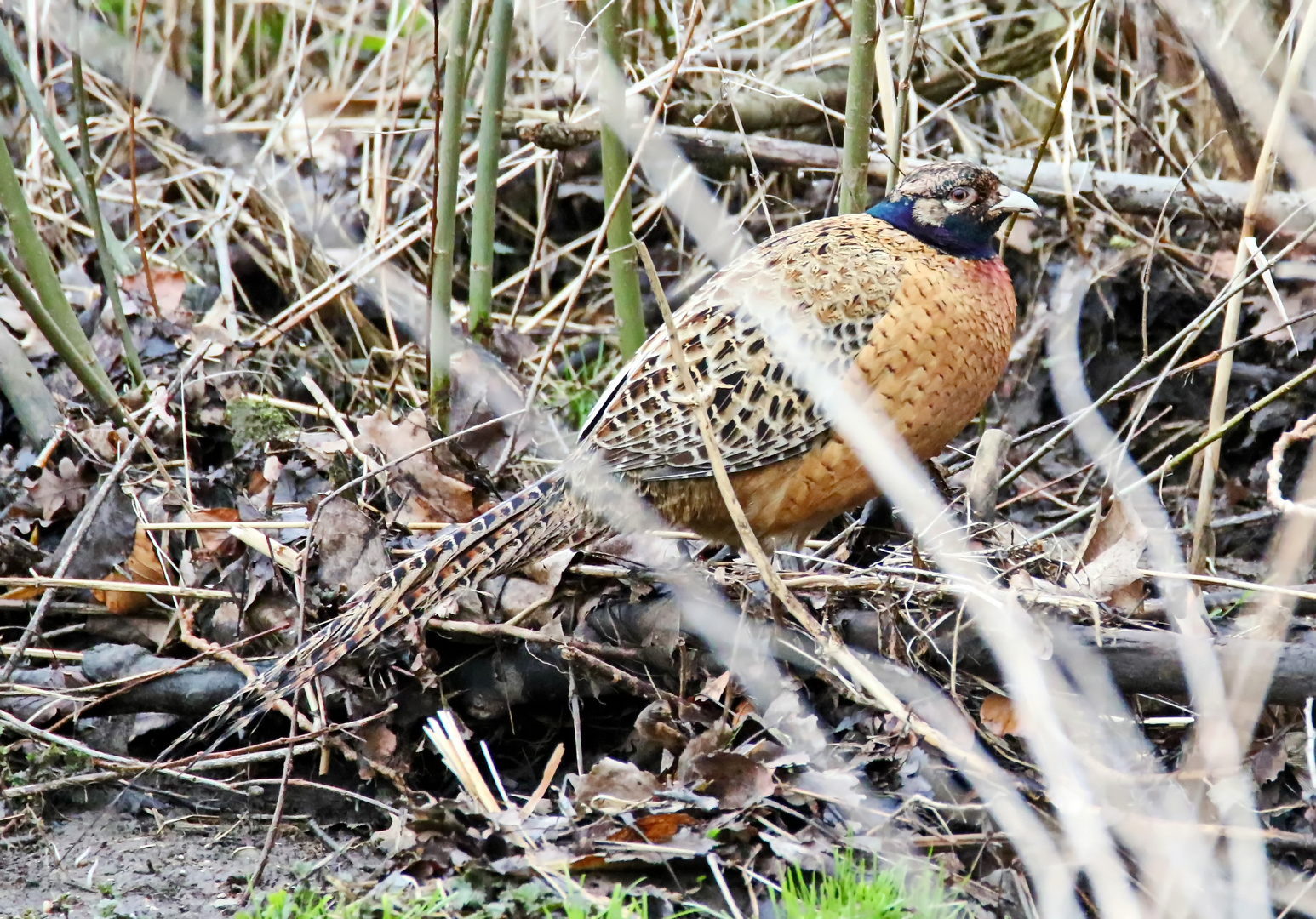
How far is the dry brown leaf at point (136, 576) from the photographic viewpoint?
4.52m

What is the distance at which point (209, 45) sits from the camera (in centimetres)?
767

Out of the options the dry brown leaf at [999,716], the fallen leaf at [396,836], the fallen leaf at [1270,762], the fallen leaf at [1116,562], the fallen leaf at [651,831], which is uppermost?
the fallen leaf at [396,836]

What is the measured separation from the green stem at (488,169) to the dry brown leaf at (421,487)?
0.63 m

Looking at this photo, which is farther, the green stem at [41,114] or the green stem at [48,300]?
the green stem at [41,114]

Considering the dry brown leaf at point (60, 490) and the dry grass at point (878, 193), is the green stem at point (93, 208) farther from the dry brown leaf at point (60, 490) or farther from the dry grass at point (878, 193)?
the dry brown leaf at point (60, 490)

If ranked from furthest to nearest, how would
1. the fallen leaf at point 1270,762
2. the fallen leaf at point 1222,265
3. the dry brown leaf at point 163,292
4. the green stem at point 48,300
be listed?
the dry brown leaf at point 163,292 → the fallen leaf at point 1222,265 → the green stem at point 48,300 → the fallen leaf at point 1270,762

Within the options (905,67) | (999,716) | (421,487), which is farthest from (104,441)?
(999,716)

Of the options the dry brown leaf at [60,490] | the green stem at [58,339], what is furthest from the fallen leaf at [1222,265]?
the dry brown leaf at [60,490]

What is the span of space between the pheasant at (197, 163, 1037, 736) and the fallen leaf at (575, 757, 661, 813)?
2.52ft

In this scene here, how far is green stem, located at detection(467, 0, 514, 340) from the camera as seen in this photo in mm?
4809

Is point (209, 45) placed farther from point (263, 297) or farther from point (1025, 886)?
point (1025, 886)

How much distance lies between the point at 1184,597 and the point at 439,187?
2946mm

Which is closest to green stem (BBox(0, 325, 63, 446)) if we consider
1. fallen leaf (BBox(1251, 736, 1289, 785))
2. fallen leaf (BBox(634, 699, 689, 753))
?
fallen leaf (BBox(634, 699, 689, 753))

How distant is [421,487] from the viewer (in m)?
4.84
